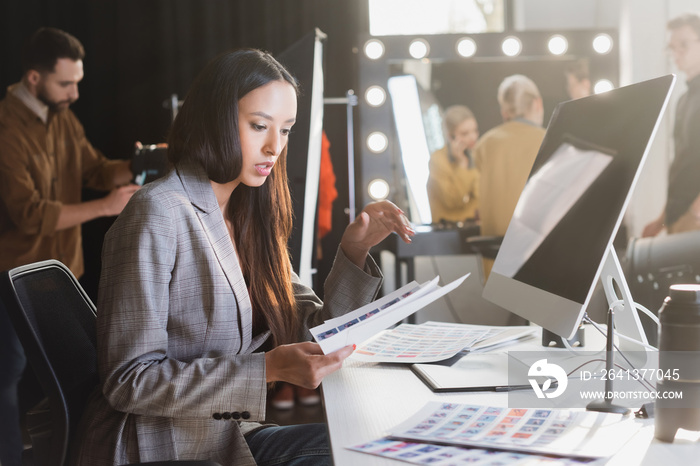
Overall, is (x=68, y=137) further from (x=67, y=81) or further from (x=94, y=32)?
(x=94, y=32)

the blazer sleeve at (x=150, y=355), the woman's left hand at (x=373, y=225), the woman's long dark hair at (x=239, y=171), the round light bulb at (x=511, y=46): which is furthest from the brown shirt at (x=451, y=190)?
the blazer sleeve at (x=150, y=355)

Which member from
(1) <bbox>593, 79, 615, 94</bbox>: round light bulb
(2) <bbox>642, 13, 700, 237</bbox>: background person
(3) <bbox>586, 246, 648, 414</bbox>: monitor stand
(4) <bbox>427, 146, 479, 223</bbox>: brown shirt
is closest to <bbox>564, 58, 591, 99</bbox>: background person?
(1) <bbox>593, 79, 615, 94</bbox>: round light bulb

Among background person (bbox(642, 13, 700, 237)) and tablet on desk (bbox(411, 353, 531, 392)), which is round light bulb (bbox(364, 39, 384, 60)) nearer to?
background person (bbox(642, 13, 700, 237))

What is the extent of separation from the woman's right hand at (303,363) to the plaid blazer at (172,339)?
0.07 feet

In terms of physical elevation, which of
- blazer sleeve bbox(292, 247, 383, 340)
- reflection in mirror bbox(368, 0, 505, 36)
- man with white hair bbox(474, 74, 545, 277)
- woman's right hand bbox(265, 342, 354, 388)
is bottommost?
woman's right hand bbox(265, 342, 354, 388)

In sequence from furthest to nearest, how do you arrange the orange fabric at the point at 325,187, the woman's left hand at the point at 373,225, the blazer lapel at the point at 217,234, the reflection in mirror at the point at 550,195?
the orange fabric at the point at 325,187 → the woman's left hand at the point at 373,225 → the blazer lapel at the point at 217,234 → the reflection in mirror at the point at 550,195

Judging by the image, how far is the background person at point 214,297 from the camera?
94cm

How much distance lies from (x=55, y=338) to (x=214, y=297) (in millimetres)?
246

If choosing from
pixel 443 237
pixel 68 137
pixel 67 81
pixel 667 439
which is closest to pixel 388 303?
pixel 667 439

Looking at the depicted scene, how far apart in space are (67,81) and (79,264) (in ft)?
2.61

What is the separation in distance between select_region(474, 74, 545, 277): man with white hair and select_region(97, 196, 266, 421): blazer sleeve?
87.5 inches

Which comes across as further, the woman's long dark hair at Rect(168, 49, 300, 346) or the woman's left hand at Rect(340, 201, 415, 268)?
the woman's left hand at Rect(340, 201, 415, 268)

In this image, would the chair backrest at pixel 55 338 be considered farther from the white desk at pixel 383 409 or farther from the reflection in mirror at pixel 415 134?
the reflection in mirror at pixel 415 134

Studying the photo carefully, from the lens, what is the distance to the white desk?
68cm
